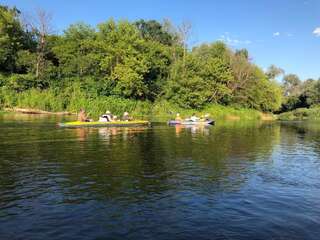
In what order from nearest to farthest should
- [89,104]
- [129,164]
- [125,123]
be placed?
[129,164] → [125,123] → [89,104]

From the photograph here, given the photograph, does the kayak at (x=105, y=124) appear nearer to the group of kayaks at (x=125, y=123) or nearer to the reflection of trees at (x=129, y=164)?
the group of kayaks at (x=125, y=123)

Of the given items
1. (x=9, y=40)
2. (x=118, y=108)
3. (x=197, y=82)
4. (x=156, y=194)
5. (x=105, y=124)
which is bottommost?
(x=156, y=194)

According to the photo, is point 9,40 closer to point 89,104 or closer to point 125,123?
point 89,104

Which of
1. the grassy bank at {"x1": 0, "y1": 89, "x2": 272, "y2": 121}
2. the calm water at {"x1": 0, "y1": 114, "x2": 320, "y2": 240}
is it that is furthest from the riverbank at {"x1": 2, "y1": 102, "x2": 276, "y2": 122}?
the calm water at {"x1": 0, "y1": 114, "x2": 320, "y2": 240}

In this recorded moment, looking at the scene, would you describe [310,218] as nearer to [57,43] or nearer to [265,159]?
[265,159]

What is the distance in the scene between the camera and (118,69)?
65688 mm

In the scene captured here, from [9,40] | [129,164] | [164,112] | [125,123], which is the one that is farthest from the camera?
[164,112]

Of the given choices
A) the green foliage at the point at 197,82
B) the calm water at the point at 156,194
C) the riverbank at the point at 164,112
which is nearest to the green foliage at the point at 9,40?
the riverbank at the point at 164,112

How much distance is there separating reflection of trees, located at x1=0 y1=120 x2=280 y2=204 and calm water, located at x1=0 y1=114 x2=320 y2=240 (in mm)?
44

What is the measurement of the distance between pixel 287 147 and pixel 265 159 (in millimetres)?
6679

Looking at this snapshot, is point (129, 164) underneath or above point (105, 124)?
underneath

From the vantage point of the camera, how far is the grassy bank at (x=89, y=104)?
190 ft

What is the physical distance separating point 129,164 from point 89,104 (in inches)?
1742

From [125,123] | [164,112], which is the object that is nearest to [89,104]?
[164,112]
